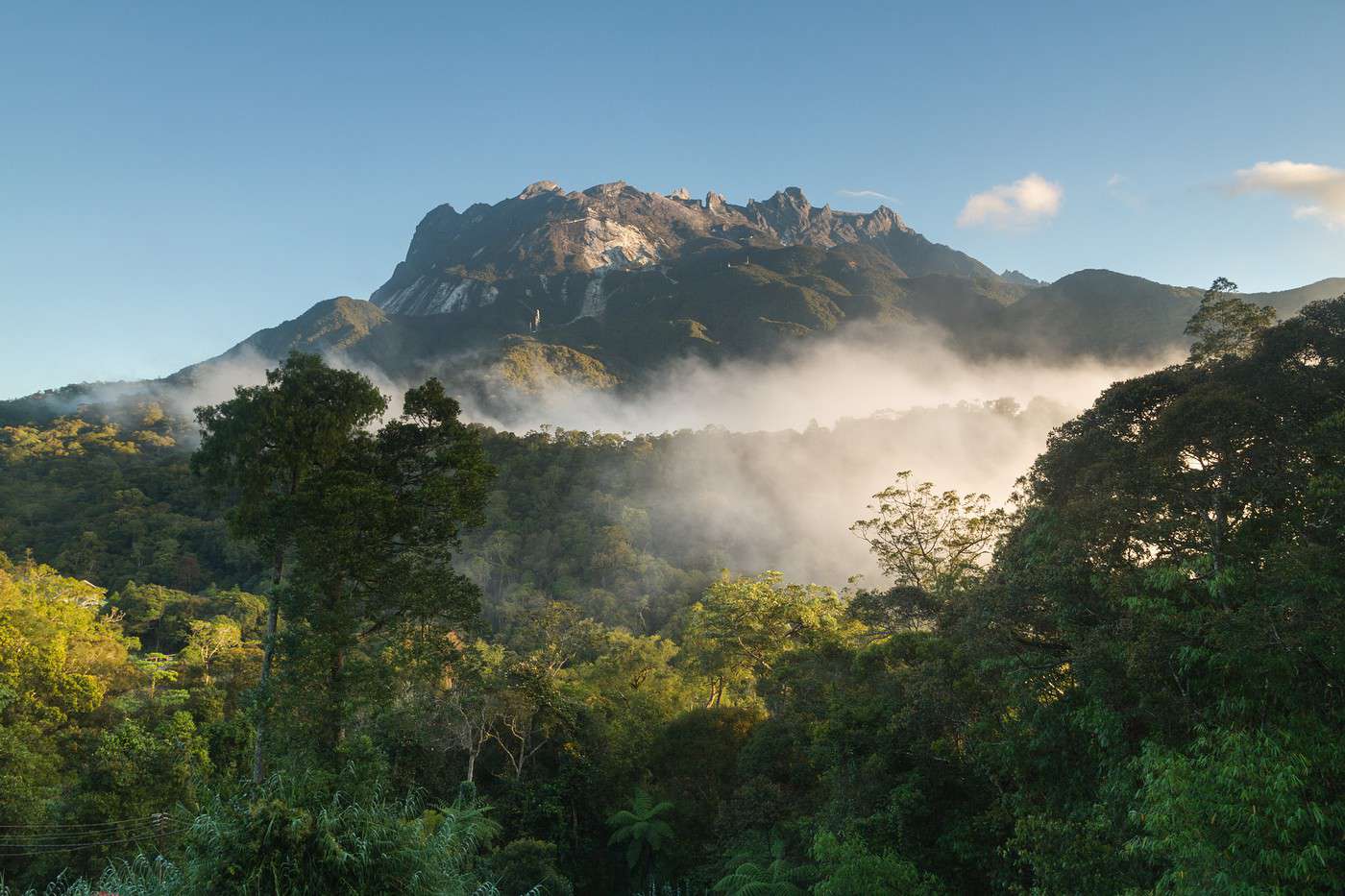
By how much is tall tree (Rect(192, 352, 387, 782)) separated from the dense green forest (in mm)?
82

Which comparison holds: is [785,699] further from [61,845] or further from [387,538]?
[61,845]

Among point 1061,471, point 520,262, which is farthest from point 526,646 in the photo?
point 520,262

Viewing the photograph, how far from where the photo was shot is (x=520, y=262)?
654ft

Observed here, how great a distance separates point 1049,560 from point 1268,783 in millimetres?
5092

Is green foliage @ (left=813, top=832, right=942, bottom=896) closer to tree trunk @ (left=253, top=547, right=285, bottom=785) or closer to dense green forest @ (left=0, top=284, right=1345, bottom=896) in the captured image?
dense green forest @ (left=0, top=284, right=1345, bottom=896)

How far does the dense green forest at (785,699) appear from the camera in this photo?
7406 millimetres

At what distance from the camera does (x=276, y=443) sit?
15.3 metres

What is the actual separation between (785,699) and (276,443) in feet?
47.8

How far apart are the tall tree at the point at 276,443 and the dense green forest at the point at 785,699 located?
82mm

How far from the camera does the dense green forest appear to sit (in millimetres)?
7406

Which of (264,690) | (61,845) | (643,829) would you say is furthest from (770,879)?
(61,845)

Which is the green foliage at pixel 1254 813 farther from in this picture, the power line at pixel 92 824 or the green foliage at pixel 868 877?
the power line at pixel 92 824

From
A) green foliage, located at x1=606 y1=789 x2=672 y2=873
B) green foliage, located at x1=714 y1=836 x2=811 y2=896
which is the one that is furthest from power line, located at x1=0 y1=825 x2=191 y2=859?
green foliage, located at x1=714 y1=836 x2=811 y2=896

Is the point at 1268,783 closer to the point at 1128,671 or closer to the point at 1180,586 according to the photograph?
the point at 1128,671
